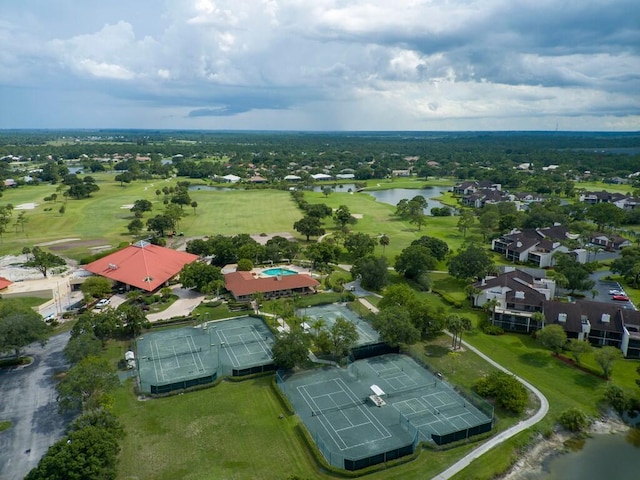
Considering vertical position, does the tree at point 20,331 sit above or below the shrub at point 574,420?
above

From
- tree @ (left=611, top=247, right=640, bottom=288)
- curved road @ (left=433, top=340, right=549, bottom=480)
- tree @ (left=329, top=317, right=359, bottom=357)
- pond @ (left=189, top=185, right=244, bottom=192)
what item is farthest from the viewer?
pond @ (left=189, top=185, right=244, bottom=192)

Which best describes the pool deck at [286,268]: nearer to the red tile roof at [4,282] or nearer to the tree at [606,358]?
the red tile roof at [4,282]

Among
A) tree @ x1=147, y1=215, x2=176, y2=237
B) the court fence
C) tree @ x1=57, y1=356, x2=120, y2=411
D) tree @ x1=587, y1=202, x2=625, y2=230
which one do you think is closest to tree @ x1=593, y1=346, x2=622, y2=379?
the court fence

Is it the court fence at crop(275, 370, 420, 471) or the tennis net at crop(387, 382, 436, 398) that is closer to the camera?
the court fence at crop(275, 370, 420, 471)

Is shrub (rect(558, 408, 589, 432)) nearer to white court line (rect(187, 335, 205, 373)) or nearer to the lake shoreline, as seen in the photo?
Answer: the lake shoreline

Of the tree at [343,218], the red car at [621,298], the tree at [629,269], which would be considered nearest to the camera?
the red car at [621,298]

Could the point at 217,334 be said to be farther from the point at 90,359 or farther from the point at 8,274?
the point at 8,274

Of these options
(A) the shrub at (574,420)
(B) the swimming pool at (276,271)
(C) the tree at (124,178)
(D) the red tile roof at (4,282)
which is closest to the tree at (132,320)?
(D) the red tile roof at (4,282)
